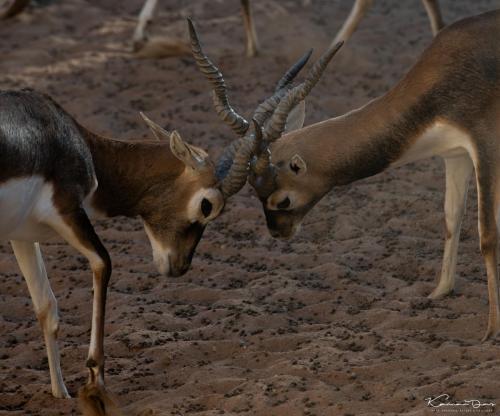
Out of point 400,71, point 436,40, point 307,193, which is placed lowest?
point 400,71

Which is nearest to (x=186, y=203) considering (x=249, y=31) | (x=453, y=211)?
(x=453, y=211)

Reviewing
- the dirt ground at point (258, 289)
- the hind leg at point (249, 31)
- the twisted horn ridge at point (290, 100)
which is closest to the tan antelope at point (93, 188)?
the twisted horn ridge at point (290, 100)

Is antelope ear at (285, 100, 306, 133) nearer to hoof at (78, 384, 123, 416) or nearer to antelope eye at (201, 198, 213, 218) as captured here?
antelope eye at (201, 198, 213, 218)

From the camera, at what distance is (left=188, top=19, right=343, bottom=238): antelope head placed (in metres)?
6.57

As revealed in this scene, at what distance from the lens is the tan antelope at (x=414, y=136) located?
6785 millimetres

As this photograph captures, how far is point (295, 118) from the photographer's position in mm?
7492

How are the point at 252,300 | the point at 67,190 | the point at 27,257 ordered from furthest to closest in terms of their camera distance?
1. the point at 252,300
2. the point at 27,257
3. the point at 67,190

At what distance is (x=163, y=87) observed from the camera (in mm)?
11281

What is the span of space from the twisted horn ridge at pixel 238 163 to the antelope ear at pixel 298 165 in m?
0.38

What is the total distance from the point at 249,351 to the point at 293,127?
169cm

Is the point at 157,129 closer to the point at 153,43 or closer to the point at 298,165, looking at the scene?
the point at 298,165

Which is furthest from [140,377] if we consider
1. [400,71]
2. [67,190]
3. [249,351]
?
[400,71]

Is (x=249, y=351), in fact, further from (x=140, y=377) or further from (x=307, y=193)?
(x=307, y=193)
